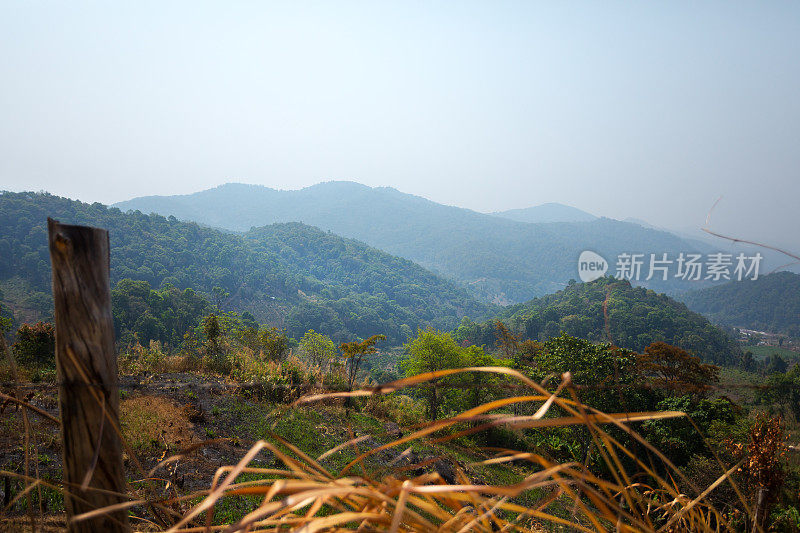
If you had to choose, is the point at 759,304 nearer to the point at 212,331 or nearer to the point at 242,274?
the point at 242,274

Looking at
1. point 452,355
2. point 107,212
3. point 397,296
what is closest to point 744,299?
point 397,296

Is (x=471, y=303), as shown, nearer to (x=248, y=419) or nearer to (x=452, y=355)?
(x=452, y=355)

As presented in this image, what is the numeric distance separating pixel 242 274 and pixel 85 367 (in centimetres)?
8806

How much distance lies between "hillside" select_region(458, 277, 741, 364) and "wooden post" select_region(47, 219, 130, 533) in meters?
58.0

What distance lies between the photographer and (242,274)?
82812 millimetres

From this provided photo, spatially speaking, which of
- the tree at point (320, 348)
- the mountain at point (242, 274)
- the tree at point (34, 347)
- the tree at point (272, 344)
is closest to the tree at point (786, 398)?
the tree at point (320, 348)

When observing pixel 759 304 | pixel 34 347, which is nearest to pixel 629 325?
pixel 759 304

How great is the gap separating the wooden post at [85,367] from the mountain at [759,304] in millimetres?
116825

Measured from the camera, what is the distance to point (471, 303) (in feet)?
356

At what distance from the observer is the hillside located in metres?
56.9

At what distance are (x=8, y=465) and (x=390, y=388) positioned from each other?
208 inches

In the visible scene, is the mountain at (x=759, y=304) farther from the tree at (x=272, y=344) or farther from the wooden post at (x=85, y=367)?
the wooden post at (x=85, y=367)

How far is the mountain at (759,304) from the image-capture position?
296ft

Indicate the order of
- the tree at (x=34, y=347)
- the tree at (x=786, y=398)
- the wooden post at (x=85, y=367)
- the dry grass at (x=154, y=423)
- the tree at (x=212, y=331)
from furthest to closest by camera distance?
1. the tree at (x=786, y=398)
2. the tree at (x=212, y=331)
3. the tree at (x=34, y=347)
4. the dry grass at (x=154, y=423)
5. the wooden post at (x=85, y=367)
